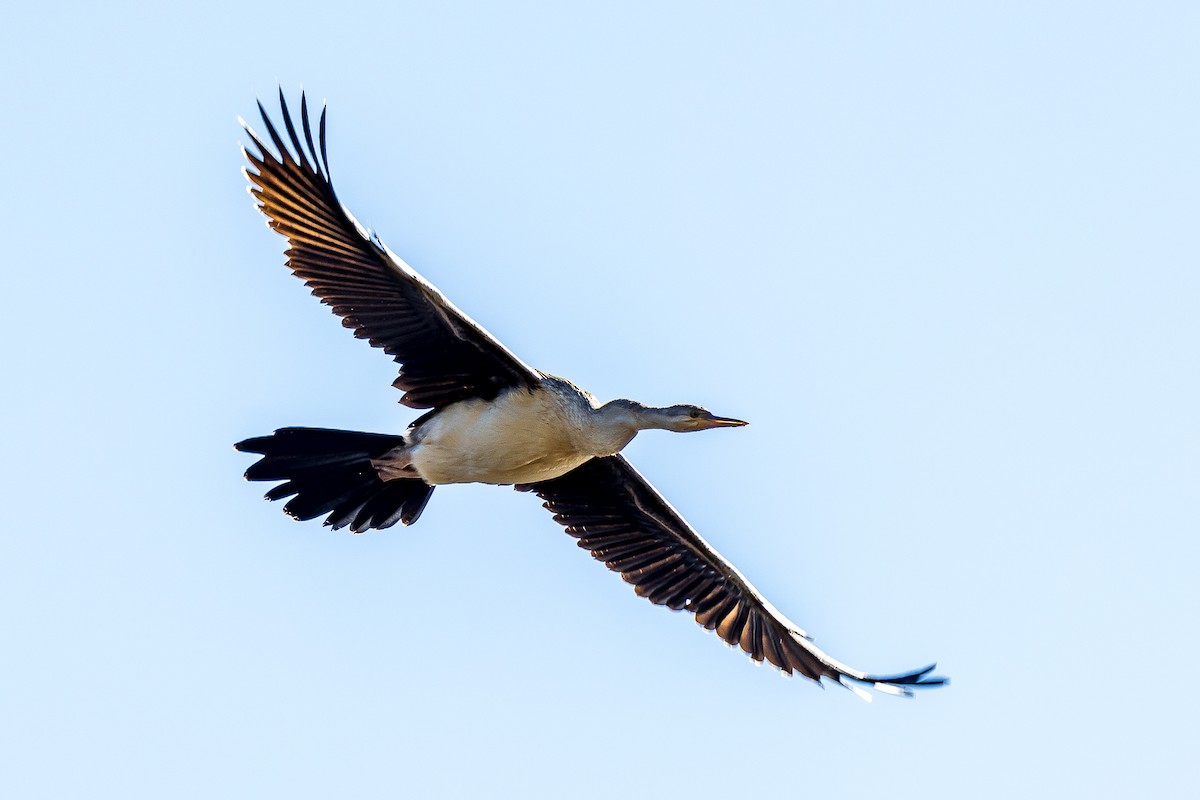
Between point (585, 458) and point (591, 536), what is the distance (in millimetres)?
1223

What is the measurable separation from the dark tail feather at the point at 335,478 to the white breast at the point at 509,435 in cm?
35

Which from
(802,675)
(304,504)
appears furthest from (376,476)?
(802,675)

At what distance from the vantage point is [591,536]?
12.6m

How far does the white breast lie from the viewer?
1130 centimetres

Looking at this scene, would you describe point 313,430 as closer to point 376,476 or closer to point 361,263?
point 376,476

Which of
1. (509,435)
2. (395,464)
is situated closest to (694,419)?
(509,435)

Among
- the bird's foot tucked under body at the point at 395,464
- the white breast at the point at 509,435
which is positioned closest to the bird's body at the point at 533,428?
the white breast at the point at 509,435

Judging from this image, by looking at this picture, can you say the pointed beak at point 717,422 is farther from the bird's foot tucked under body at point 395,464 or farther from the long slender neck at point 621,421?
the bird's foot tucked under body at point 395,464

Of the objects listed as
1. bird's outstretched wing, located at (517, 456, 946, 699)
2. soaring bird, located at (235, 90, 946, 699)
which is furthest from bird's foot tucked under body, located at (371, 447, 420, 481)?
bird's outstretched wing, located at (517, 456, 946, 699)

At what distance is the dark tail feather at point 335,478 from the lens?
11477 mm

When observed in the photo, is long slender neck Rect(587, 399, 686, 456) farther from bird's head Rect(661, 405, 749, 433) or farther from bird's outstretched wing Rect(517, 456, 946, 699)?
bird's outstretched wing Rect(517, 456, 946, 699)

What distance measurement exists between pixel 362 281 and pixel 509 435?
129 centimetres

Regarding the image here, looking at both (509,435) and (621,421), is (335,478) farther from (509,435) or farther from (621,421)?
(621,421)

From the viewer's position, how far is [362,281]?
1102 centimetres
